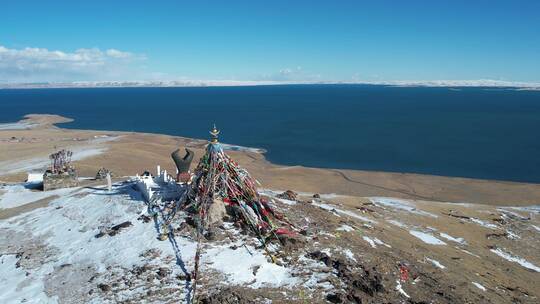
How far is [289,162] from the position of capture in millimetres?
71812

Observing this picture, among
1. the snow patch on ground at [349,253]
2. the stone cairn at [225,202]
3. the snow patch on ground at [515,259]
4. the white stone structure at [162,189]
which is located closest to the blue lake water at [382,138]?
the snow patch on ground at [515,259]

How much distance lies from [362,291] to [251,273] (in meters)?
4.73

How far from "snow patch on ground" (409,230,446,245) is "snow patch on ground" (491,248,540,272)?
390 centimetres

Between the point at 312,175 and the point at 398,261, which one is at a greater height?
the point at 398,261

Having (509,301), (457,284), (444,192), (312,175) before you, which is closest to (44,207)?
(457,284)

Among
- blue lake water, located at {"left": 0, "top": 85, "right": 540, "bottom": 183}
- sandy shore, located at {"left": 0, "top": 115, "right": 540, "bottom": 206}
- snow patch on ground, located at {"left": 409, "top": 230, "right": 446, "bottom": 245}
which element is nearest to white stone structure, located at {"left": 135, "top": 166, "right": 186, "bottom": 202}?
snow patch on ground, located at {"left": 409, "top": 230, "right": 446, "bottom": 245}

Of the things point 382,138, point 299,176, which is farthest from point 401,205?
point 382,138

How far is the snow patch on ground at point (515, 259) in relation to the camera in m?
27.6

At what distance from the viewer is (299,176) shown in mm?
58500

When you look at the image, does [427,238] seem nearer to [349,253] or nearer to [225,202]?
[349,253]

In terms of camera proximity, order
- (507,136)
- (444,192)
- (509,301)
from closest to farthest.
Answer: (509,301) → (444,192) → (507,136)

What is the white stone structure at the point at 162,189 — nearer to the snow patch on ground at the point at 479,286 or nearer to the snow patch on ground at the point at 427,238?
the snow patch on ground at the point at 427,238

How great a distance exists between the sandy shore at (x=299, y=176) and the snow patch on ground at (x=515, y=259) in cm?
2094

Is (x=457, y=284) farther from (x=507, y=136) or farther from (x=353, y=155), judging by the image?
(x=507, y=136)
